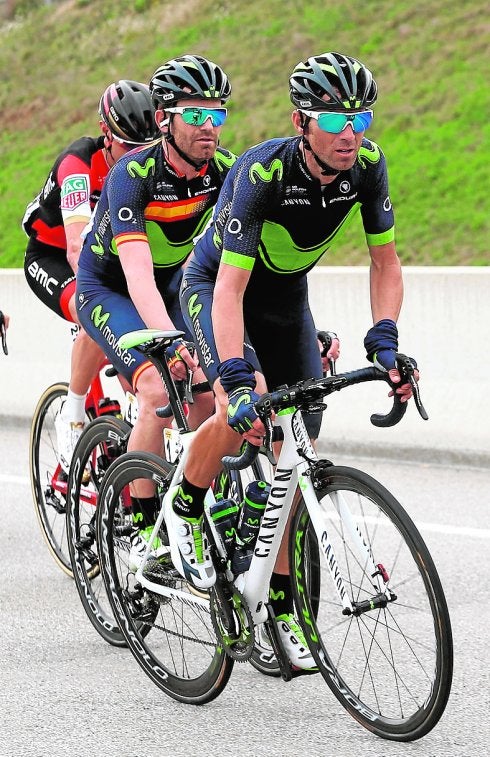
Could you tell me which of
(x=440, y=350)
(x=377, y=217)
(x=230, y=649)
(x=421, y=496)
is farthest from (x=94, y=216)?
(x=440, y=350)

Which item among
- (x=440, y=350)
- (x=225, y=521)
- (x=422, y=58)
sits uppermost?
(x=422, y=58)

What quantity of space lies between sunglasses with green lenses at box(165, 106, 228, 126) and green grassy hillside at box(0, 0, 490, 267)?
11.9 m

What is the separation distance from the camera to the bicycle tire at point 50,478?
6.34m

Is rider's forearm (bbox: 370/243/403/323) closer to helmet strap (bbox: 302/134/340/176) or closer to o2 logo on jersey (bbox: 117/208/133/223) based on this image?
helmet strap (bbox: 302/134/340/176)

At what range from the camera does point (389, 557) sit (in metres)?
4.16

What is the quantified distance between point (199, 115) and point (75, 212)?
117cm

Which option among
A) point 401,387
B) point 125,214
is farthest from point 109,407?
point 401,387

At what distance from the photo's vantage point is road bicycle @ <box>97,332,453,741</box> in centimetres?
377

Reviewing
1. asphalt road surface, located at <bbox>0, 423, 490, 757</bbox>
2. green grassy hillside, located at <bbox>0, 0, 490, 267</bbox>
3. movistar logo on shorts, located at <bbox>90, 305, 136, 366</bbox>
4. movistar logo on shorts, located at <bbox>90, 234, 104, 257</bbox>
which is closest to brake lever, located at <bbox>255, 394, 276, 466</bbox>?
asphalt road surface, located at <bbox>0, 423, 490, 757</bbox>

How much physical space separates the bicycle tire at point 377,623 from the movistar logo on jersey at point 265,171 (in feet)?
3.15

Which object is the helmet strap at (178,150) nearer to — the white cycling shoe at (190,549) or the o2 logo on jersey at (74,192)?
the o2 logo on jersey at (74,192)

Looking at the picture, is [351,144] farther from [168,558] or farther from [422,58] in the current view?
[422,58]

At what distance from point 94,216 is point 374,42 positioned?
78.2 ft

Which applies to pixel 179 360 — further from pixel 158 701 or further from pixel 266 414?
pixel 158 701
